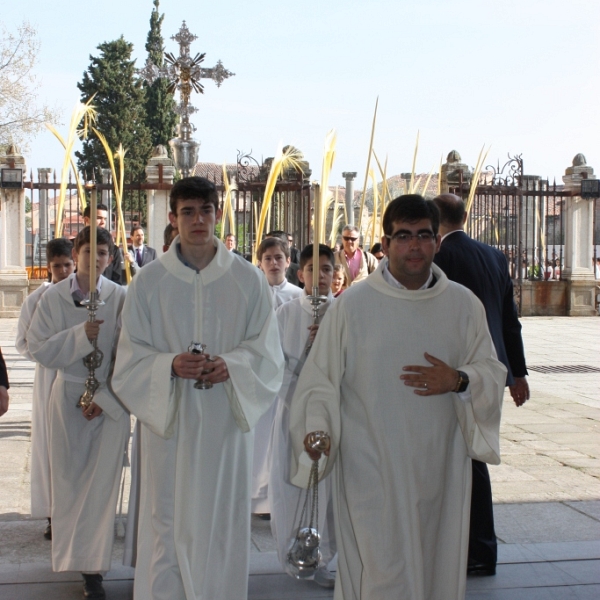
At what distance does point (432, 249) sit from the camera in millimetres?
3516

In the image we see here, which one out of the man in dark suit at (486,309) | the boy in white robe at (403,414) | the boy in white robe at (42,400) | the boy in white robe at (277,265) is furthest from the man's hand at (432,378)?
the boy in white robe at (277,265)

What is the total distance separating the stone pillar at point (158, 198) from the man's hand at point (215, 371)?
39.6 ft

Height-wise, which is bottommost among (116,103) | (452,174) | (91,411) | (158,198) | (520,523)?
(520,523)

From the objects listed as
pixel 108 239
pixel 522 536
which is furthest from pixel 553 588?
pixel 108 239

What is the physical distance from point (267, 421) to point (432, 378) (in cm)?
271

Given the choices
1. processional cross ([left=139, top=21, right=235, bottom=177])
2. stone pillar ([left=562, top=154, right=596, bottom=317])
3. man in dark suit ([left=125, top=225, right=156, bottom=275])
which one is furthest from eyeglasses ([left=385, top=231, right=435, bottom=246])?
stone pillar ([left=562, top=154, right=596, bottom=317])

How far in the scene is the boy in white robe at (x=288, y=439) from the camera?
479 cm

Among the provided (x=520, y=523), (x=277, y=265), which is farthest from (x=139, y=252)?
(x=520, y=523)

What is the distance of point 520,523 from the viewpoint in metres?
5.54

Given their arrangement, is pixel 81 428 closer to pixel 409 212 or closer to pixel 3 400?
pixel 3 400

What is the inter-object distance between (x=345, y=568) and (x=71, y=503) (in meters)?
1.67

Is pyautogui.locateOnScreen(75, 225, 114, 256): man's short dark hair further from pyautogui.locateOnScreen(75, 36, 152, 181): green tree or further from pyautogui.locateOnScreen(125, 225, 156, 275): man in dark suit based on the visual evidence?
pyautogui.locateOnScreen(75, 36, 152, 181): green tree

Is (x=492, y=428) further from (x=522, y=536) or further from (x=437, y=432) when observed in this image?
(x=522, y=536)

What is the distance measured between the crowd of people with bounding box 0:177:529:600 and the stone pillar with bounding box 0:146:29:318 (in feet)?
47.4
